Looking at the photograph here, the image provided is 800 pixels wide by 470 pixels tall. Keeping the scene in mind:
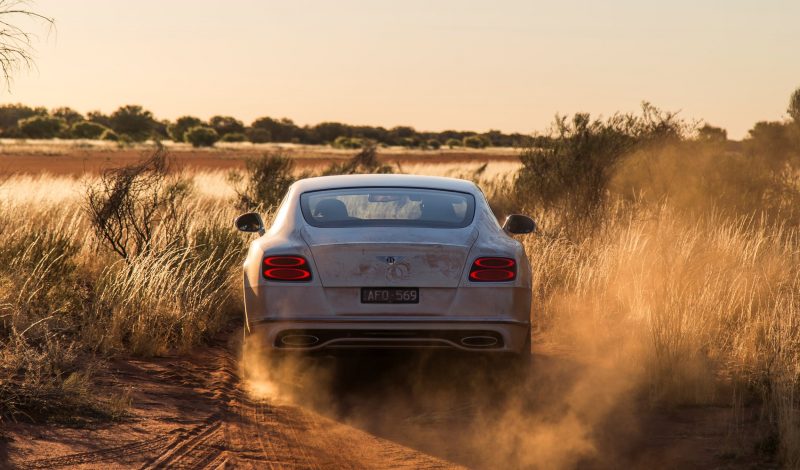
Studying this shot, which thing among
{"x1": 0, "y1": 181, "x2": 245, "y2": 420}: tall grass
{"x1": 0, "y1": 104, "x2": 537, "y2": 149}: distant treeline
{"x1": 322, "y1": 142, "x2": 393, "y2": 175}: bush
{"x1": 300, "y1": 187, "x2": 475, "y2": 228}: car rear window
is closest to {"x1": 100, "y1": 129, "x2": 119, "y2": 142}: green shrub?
{"x1": 0, "y1": 104, "x2": 537, "y2": 149}: distant treeline

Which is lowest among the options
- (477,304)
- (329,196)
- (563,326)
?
(563,326)

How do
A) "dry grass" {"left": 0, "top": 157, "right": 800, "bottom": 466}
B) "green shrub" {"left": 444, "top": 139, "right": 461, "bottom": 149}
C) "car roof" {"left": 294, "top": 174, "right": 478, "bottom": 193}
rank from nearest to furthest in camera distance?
"dry grass" {"left": 0, "top": 157, "right": 800, "bottom": 466}
"car roof" {"left": 294, "top": 174, "right": 478, "bottom": 193}
"green shrub" {"left": 444, "top": 139, "right": 461, "bottom": 149}

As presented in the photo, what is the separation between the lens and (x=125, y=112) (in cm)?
12638

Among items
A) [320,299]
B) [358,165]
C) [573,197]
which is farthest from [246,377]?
[358,165]

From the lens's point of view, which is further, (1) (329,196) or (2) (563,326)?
(2) (563,326)

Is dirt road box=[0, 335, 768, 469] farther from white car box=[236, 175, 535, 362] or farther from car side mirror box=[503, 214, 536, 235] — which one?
car side mirror box=[503, 214, 536, 235]

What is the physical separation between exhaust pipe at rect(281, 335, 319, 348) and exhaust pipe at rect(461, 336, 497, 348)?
108 centimetres

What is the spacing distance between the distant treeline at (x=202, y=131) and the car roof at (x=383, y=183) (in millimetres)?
91467

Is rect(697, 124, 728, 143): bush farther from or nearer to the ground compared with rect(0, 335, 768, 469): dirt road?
farther from the ground

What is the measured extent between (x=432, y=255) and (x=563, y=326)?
4348mm

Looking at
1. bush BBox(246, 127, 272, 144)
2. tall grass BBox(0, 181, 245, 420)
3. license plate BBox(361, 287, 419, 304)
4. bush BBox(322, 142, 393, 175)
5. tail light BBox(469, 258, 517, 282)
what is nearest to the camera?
tall grass BBox(0, 181, 245, 420)

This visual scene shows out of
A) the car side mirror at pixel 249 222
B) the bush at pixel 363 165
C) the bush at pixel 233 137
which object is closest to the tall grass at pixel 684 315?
the car side mirror at pixel 249 222

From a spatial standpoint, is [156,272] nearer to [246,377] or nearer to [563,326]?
[246,377]

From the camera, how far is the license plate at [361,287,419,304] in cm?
706
